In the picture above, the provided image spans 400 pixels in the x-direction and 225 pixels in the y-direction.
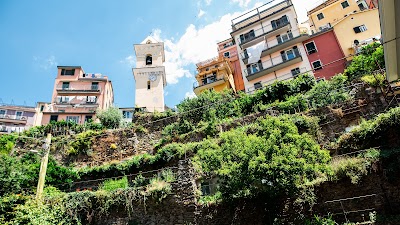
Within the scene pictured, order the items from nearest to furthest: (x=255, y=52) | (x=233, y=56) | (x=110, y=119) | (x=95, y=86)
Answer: (x=110, y=119), (x=255, y=52), (x=233, y=56), (x=95, y=86)

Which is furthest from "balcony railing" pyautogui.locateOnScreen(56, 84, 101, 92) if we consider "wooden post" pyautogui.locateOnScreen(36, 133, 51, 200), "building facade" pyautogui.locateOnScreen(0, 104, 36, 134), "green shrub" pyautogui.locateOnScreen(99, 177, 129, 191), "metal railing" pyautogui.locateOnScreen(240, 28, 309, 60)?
"wooden post" pyautogui.locateOnScreen(36, 133, 51, 200)

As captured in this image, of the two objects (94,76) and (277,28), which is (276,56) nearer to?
(277,28)

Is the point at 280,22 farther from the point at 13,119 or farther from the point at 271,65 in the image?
the point at 13,119

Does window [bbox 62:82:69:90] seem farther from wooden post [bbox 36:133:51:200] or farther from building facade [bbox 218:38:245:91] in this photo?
wooden post [bbox 36:133:51:200]

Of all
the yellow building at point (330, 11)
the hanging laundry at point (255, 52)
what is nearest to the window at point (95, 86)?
the hanging laundry at point (255, 52)

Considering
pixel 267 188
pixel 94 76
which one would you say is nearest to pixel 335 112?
pixel 267 188

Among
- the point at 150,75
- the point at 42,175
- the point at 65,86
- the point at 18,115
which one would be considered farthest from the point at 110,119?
the point at 18,115

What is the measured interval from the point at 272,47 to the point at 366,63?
1089cm

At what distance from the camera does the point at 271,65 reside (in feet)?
108

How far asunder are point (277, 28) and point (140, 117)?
19.0 metres

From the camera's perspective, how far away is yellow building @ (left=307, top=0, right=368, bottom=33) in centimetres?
3669

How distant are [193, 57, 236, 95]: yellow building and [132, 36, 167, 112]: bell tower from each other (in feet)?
16.6

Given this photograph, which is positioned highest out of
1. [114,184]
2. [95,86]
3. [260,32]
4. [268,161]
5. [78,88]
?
[95,86]

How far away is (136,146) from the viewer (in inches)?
986
